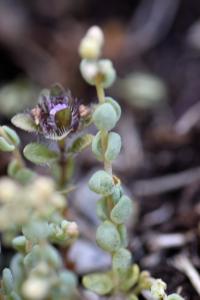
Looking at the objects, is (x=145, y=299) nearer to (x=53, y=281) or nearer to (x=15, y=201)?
(x=53, y=281)

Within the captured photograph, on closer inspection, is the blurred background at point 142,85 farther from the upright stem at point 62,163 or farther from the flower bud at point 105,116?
the flower bud at point 105,116

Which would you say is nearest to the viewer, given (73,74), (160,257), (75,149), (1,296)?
(1,296)

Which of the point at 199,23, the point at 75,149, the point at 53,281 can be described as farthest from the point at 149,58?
the point at 53,281

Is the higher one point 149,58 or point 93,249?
point 149,58

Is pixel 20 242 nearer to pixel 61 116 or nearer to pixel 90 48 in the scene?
pixel 61 116

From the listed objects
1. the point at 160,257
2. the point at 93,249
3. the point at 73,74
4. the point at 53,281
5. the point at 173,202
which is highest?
the point at 73,74

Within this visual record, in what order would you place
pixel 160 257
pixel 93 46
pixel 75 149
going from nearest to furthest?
1. pixel 93 46
2. pixel 75 149
3. pixel 160 257

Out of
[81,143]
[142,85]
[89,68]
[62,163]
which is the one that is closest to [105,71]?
[89,68]
